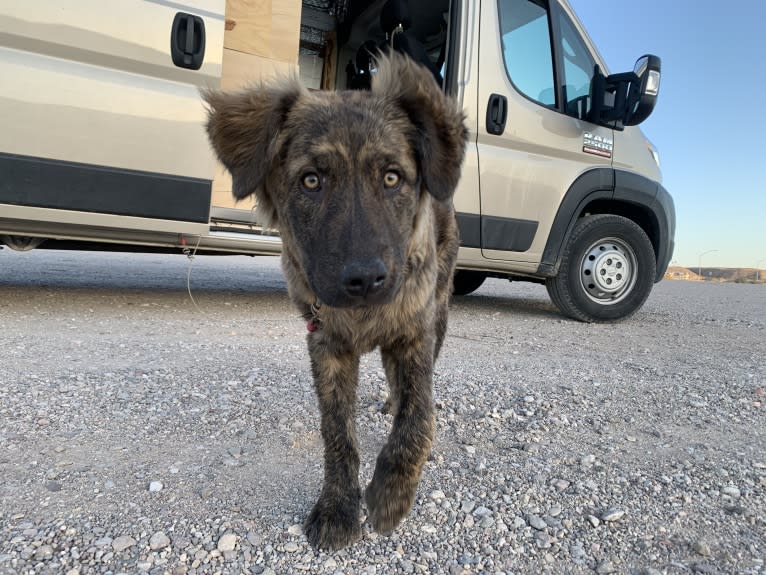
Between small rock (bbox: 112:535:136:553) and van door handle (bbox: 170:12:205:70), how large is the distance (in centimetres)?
397

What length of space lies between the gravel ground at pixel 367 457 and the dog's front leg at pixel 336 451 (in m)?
0.06

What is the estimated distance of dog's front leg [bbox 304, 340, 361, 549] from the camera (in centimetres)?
186

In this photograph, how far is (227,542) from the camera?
5.78 feet

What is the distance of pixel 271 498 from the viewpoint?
2.08 m

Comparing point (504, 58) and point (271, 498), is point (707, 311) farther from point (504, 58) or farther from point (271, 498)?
point (271, 498)

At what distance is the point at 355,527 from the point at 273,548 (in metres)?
0.29

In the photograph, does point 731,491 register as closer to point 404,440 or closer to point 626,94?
point 404,440

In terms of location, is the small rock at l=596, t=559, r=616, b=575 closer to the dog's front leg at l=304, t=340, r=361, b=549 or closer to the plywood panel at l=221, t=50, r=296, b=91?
the dog's front leg at l=304, t=340, r=361, b=549

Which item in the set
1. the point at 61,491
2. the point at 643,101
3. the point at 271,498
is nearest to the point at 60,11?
the point at 61,491

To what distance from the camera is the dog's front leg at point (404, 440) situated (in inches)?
74.4

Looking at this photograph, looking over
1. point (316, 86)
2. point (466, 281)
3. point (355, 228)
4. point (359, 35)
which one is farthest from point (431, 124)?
point (466, 281)

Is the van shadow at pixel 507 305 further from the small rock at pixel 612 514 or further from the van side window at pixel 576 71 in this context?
the small rock at pixel 612 514

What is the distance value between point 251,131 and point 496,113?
155 inches

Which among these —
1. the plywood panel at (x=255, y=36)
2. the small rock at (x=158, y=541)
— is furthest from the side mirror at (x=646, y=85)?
the small rock at (x=158, y=541)
